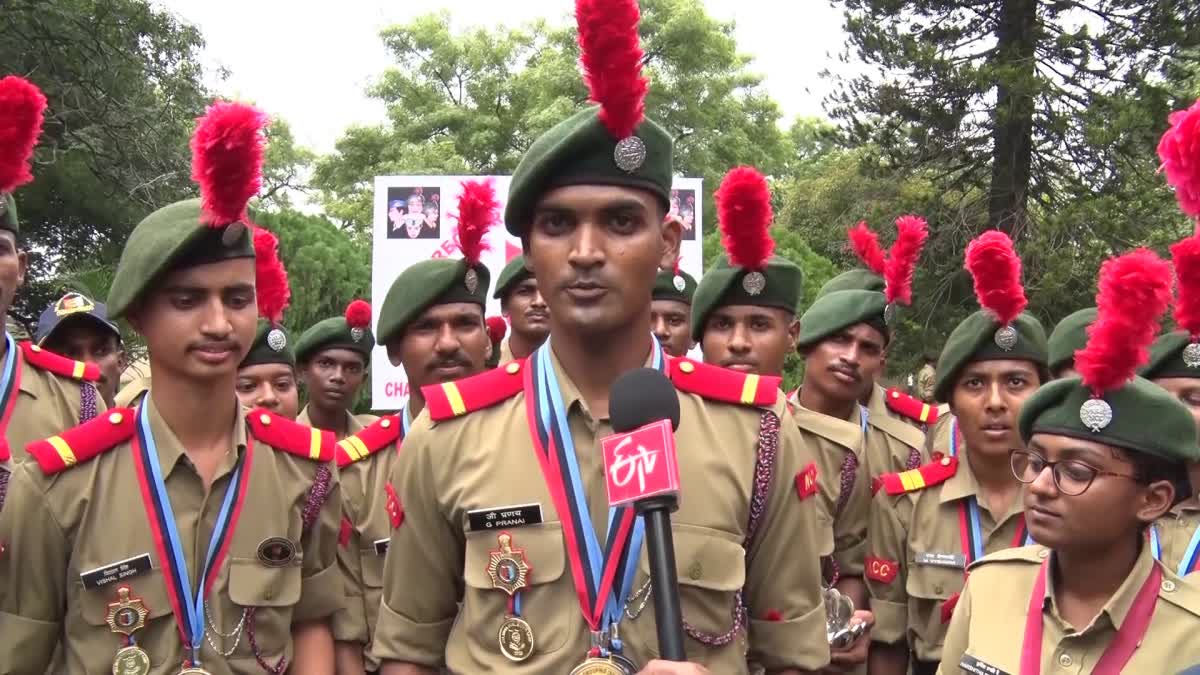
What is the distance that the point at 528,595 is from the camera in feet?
9.68

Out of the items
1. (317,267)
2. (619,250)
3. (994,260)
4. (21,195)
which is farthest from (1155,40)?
(619,250)

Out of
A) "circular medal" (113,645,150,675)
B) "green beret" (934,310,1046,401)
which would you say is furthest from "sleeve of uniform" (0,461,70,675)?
"green beret" (934,310,1046,401)

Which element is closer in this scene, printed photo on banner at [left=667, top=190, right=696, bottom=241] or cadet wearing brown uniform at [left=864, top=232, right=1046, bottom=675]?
cadet wearing brown uniform at [left=864, top=232, right=1046, bottom=675]

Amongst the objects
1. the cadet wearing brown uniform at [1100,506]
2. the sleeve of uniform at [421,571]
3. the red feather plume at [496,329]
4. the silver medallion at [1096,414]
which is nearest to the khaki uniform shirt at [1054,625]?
the cadet wearing brown uniform at [1100,506]

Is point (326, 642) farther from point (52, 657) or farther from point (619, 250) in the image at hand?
point (619, 250)

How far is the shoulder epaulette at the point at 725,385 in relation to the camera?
10.3 feet

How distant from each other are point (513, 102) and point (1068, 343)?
1355 inches

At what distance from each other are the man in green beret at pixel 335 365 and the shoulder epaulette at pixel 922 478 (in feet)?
9.99

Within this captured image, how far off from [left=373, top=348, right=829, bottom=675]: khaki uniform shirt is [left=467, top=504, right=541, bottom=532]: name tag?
0.05 feet

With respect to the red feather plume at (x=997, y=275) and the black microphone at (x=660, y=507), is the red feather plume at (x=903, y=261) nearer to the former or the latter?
the red feather plume at (x=997, y=275)

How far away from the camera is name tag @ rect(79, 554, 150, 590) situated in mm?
3375

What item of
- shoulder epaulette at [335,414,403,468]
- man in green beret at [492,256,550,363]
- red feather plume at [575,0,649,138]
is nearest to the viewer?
red feather plume at [575,0,649,138]

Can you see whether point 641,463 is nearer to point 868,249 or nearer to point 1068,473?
point 1068,473

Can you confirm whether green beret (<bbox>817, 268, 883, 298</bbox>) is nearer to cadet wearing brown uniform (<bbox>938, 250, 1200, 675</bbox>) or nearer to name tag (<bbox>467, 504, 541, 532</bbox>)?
cadet wearing brown uniform (<bbox>938, 250, 1200, 675</bbox>)
